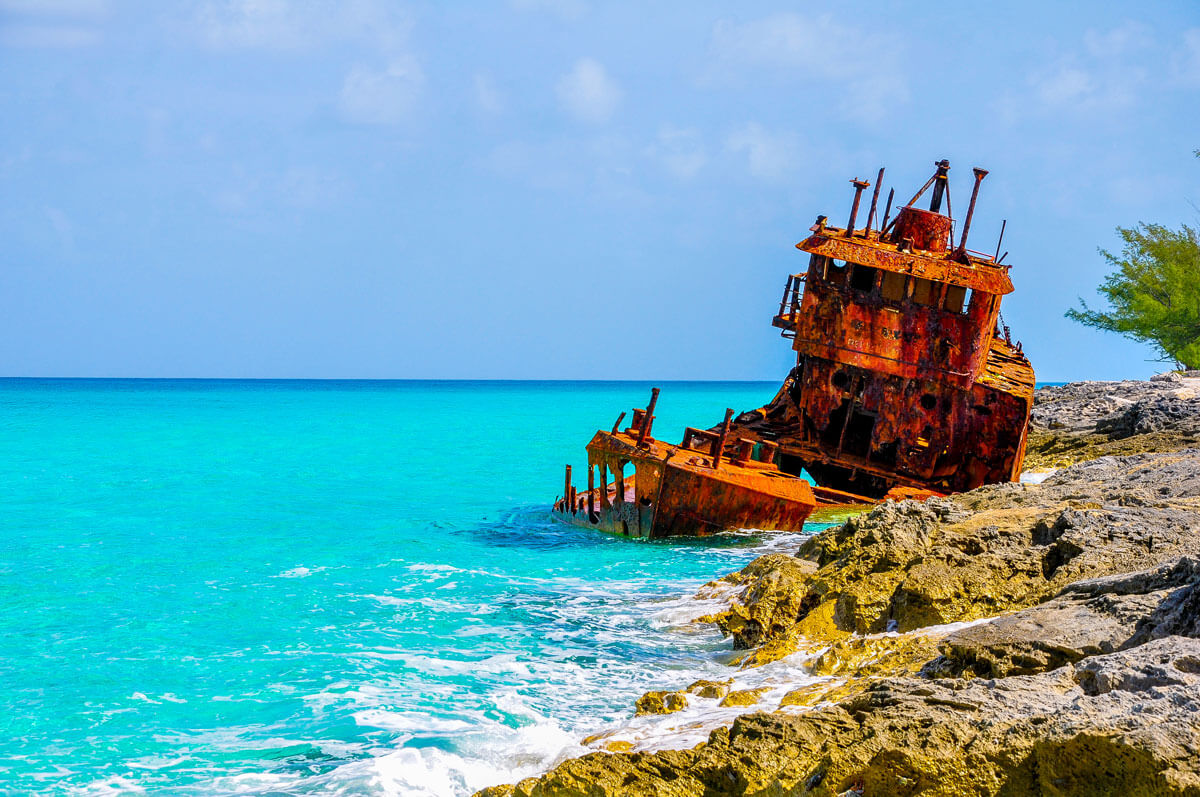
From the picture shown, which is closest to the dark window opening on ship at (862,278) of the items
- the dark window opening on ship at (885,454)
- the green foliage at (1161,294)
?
the dark window opening on ship at (885,454)

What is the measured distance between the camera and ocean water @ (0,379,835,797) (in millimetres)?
6574

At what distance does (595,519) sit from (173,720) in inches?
356

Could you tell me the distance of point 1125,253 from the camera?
4497 centimetres

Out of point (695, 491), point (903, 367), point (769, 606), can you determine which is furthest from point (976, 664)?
point (903, 367)

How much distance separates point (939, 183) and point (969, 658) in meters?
14.9

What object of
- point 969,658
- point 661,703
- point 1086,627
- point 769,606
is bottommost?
point 661,703

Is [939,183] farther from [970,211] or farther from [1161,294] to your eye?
[1161,294]

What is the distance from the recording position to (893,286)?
15.7 m

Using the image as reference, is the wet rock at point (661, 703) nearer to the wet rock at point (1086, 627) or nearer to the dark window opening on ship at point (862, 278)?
the wet rock at point (1086, 627)

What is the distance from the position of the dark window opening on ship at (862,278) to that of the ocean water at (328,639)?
4322 mm

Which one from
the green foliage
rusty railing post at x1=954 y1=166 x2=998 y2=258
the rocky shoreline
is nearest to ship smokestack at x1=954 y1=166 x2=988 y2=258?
rusty railing post at x1=954 y1=166 x2=998 y2=258

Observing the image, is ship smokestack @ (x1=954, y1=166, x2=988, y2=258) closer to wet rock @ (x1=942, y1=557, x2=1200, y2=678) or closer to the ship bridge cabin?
the ship bridge cabin

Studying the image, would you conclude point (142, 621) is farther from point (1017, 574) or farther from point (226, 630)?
point (1017, 574)

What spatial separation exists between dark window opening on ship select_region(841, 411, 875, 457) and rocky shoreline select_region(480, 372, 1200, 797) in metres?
6.00
